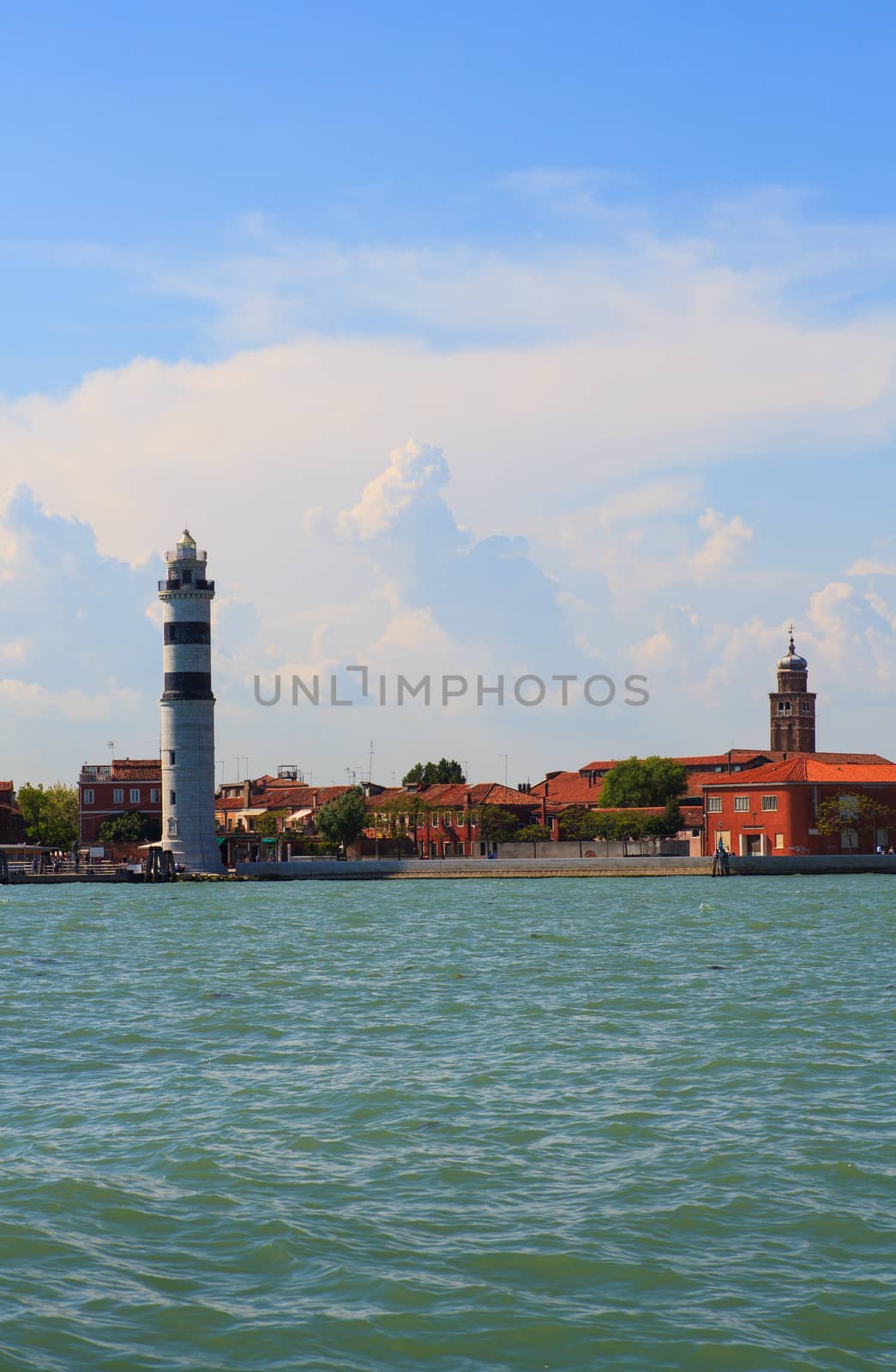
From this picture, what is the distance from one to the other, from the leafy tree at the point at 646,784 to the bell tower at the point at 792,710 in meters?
26.8

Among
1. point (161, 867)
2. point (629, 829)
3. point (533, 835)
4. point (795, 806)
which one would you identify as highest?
point (795, 806)

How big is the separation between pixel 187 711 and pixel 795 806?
1411 inches

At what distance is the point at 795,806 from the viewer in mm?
87062

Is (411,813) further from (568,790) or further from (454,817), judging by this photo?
(568,790)

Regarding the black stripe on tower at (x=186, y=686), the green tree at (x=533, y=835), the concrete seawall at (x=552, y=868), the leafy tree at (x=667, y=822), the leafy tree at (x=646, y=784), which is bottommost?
the concrete seawall at (x=552, y=868)

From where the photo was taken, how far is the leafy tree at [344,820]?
101m

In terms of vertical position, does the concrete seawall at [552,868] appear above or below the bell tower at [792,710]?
below

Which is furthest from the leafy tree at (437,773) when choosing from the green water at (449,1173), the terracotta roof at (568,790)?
the green water at (449,1173)

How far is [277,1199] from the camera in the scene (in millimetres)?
11633

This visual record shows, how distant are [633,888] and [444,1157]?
2359 inches

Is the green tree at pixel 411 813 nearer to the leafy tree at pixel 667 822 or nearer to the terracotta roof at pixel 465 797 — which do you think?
the terracotta roof at pixel 465 797

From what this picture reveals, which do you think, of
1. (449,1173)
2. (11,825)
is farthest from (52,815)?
(449,1173)

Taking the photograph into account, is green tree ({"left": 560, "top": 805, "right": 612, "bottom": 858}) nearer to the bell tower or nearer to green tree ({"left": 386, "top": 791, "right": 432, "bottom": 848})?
green tree ({"left": 386, "top": 791, "right": 432, "bottom": 848})

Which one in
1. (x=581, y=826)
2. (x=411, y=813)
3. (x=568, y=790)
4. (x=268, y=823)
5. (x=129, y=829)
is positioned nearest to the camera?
(x=129, y=829)
